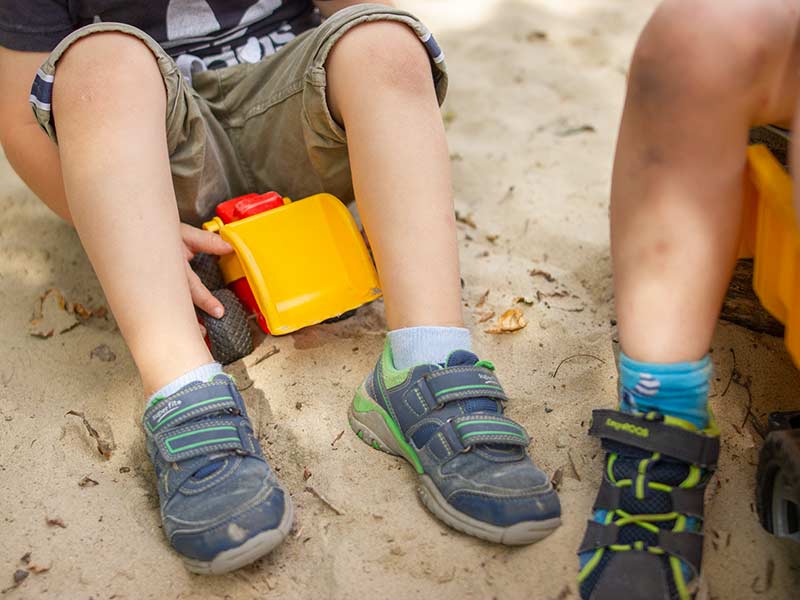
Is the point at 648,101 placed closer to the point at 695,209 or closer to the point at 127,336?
the point at 695,209

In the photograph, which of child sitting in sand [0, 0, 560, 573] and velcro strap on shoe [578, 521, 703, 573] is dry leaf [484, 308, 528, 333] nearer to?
child sitting in sand [0, 0, 560, 573]

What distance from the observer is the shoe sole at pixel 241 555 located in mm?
973

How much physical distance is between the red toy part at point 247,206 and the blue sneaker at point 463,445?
356 millimetres

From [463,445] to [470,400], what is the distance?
2.7 inches

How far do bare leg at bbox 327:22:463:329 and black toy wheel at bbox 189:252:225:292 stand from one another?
0.99 feet

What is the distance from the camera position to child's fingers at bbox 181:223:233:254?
4.32ft

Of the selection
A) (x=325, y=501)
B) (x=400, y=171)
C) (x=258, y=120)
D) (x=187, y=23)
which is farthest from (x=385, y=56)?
(x=325, y=501)

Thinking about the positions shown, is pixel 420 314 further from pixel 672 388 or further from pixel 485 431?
pixel 672 388

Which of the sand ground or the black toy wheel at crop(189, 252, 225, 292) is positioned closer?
the sand ground

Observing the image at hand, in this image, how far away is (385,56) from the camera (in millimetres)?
1215

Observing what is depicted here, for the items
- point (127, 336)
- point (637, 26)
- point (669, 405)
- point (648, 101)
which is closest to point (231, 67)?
point (127, 336)

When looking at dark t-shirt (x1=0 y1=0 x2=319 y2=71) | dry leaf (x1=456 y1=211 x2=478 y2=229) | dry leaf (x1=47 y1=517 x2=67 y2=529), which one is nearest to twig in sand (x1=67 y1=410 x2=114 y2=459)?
dry leaf (x1=47 y1=517 x2=67 y2=529)

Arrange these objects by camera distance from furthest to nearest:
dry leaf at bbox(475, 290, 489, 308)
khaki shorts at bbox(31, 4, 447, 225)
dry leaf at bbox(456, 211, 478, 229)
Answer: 1. dry leaf at bbox(456, 211, 478, 229)
2. dry leaf at bbox(475, 290, 489, 308)
3. khaki shorts at bbox(31, 4, 447, 225)

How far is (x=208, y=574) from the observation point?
1000 mm
